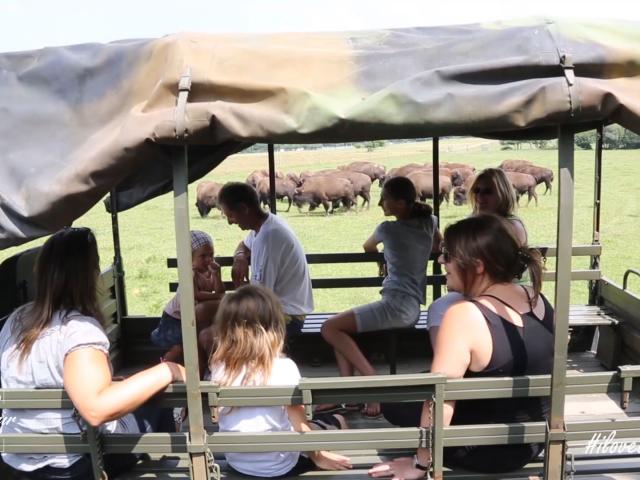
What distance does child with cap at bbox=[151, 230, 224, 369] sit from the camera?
3998 mm

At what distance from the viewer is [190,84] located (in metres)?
2.26

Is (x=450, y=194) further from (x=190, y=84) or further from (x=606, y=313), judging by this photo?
(x=190, y=84)

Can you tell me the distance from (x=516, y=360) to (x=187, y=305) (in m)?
1.27

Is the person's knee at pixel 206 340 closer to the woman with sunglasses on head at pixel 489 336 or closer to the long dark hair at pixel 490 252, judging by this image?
the woman with sunglasses on head at pixel 489 336

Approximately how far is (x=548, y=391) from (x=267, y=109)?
4.72 feet

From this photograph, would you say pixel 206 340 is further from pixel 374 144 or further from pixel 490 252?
pixel 374 144

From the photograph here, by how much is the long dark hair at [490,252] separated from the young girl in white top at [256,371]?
794 mm

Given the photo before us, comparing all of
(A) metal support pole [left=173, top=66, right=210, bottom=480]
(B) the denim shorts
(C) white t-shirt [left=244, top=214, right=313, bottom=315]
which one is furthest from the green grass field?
(A) metal support pole [left=173, top=66, right=210, bottom=480]

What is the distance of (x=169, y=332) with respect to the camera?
13.3 feet

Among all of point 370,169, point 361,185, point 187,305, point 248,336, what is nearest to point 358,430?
point 248,336

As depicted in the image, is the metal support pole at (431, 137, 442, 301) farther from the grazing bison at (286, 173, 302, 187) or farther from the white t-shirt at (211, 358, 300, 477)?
the grazing bison at (286, 173, 302, 187)

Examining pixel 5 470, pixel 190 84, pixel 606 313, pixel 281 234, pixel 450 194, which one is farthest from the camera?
pixel 450 194

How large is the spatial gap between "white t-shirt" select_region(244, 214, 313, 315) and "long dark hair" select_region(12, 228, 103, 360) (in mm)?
1468

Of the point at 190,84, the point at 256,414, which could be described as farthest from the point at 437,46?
the point at 256,414
